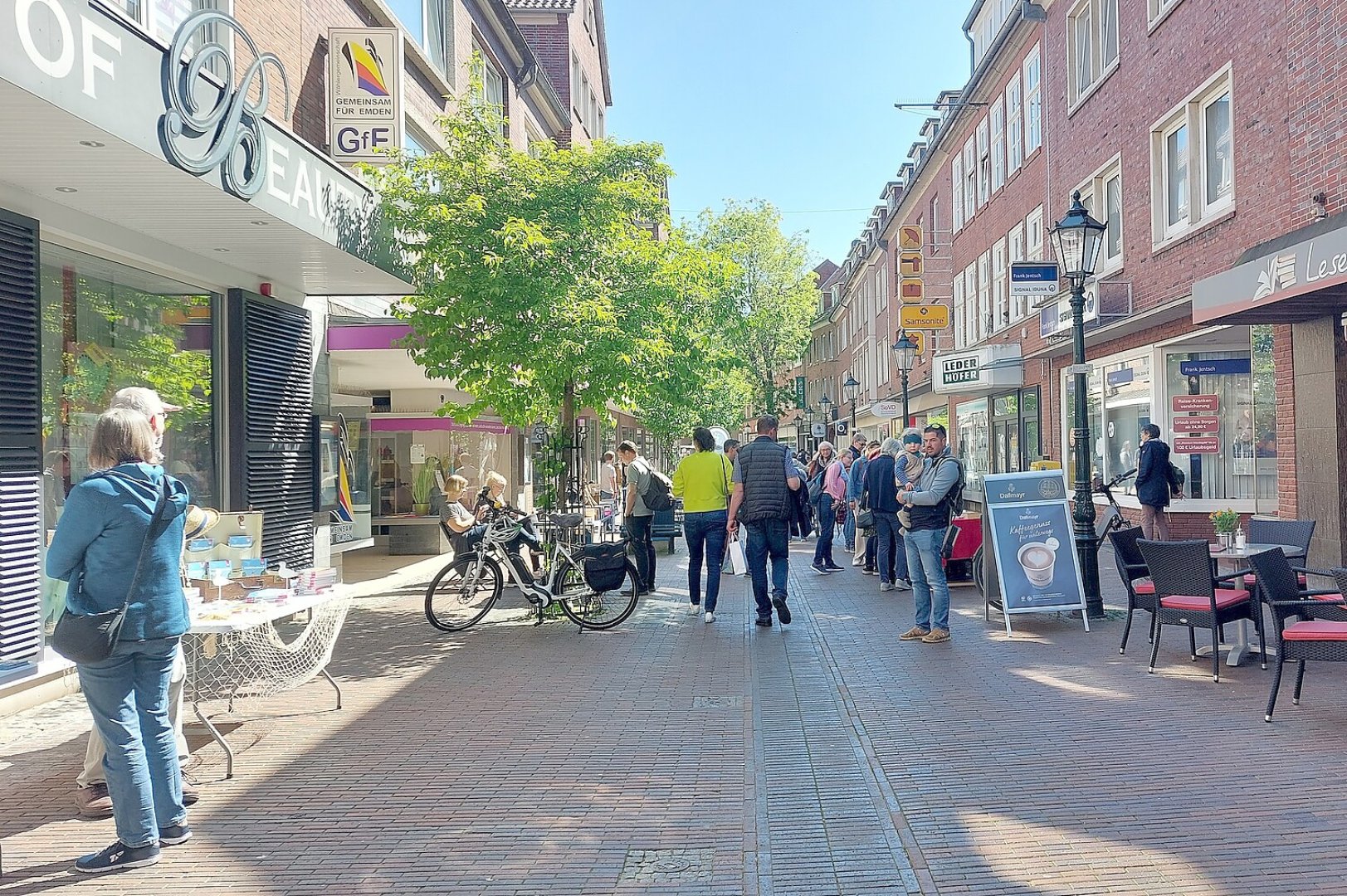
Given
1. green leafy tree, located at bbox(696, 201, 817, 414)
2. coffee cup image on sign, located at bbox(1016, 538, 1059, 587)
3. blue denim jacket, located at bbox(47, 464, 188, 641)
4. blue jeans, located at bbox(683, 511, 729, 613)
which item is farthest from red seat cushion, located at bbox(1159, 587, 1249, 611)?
green leafy tree, located at bbox(696, 201, 817, 414)

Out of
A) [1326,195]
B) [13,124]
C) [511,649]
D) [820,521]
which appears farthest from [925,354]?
[13,124]

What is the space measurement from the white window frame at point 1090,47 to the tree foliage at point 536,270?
985 cm

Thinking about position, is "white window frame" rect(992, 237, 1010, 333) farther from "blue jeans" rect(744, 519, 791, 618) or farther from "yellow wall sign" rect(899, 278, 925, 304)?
"blue jeans" rect(744, 519, 791, 618)

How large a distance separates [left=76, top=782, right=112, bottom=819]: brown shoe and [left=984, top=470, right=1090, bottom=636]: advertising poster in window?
7322 mm

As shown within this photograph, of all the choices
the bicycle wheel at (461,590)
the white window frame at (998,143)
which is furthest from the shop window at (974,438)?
the bicycle wheel at (461,590)

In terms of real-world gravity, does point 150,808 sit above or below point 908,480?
below

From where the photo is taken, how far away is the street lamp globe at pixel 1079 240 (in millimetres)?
10781

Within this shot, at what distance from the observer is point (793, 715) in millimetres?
6895

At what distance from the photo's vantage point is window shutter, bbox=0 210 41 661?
719cm

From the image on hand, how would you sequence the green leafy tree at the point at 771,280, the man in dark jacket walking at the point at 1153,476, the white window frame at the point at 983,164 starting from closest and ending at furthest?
the man in dark jacket walking at the point at 1153,476 → the white window frame at the point at 983,164 → the green leafy tree at the point at 771,280

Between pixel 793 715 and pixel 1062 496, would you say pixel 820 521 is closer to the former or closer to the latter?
pixel 1062 496

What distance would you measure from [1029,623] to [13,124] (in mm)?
9074

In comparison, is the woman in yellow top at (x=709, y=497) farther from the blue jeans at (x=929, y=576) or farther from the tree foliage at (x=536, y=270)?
the blue jeans at (x=929, y=576)

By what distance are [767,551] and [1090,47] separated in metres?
13.6
